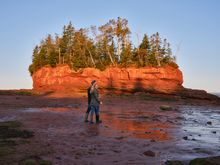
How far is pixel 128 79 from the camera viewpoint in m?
49.2

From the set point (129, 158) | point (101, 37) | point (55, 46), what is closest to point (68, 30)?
point (55, 46)

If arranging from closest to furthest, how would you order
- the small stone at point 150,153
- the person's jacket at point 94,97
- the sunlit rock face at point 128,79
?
1. the small stone at point 150,153
2. the person's jacket at point 94,97
3. the sunlit rock face at point 128,79

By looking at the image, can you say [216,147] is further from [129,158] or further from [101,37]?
[101,37]

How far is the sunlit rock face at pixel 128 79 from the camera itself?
4728cm

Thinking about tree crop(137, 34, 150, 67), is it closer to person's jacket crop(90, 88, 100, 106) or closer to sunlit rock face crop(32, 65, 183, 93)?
sunlit rock face crop(32, 65, 183, 93)

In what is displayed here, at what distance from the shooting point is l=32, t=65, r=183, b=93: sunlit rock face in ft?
155

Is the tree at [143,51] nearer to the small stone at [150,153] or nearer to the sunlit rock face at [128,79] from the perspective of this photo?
the sunlit rock face at [128,79]

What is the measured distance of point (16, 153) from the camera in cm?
751

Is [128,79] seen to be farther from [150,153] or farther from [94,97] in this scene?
[150,153]

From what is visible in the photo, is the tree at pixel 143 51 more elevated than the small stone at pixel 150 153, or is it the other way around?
the tree at pixel 143 51

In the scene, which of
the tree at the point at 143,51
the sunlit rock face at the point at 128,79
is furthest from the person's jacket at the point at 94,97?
the tree at the point at 143,51

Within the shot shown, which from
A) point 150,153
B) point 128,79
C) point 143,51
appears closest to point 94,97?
point 150,153

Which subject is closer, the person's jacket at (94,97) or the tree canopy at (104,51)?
the person's jacket at (94,97)

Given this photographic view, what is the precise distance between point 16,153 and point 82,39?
180 feet
